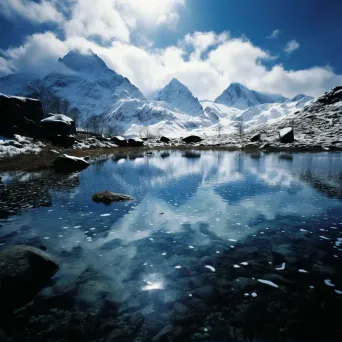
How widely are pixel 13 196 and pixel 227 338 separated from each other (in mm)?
15712

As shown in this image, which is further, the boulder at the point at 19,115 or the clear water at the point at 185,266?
the boulder at the point at 19,115

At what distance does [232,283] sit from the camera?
19.0 ft

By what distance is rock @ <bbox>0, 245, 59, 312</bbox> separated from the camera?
5.08 m

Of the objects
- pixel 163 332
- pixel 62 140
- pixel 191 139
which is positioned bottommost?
A: pixel 163 332

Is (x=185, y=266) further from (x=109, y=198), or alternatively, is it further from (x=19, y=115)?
(x=19, y=115)

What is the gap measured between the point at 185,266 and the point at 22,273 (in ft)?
14.6

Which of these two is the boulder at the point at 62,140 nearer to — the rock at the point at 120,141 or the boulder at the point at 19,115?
the boulder at the point at 19,115

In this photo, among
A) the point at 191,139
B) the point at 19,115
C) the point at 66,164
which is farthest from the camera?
the point at 191,139

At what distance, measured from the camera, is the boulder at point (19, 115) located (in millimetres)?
39812

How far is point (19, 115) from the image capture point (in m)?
42.9

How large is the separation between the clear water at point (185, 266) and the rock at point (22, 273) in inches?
12.7

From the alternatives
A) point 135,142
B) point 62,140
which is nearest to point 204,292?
point 62,140

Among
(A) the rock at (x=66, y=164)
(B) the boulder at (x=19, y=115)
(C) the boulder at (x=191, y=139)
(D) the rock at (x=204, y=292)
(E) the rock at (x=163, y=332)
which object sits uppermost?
(B) the boulder at (x=19, y=115)

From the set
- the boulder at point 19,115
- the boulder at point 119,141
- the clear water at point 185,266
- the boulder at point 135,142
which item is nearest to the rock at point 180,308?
the clear water at point 185,266
